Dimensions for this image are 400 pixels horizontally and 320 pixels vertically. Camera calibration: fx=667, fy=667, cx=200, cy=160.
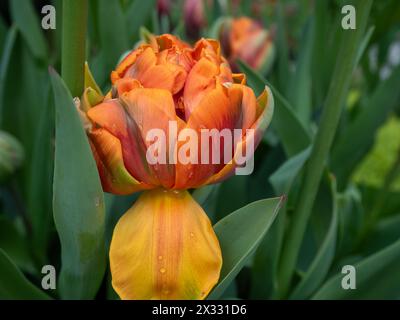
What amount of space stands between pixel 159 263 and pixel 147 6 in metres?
0.41

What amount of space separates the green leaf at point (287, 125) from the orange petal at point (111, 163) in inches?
8.9

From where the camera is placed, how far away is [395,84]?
0.83m

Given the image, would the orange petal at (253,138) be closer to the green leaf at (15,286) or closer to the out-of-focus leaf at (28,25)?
the green leaf at (15,286)

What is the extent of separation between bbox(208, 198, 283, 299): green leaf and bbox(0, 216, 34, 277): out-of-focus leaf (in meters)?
0.34

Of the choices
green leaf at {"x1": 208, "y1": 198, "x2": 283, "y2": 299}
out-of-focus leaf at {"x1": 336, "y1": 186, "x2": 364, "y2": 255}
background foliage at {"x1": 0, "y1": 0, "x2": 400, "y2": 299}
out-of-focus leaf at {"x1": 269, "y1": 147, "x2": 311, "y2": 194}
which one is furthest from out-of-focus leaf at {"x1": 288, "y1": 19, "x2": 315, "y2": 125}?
green leaf at {"x1": 208, "y1": 198, "x2": 283, "y2": 299}

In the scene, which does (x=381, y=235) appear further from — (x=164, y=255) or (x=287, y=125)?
(x=164, y=255)

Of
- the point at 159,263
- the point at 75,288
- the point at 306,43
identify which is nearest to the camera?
the point at 159,263

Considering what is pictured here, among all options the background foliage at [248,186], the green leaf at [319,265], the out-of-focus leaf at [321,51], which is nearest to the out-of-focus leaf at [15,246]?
the background foliage at [248,186]

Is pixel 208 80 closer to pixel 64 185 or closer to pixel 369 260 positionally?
pixel 64 185

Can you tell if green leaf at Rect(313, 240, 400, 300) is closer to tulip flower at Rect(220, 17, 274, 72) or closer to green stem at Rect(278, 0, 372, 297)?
green stem at Rect(278, 0, 372, 297)

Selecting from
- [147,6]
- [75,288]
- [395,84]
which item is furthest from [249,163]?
[395,84]

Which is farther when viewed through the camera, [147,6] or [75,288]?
[147,6]

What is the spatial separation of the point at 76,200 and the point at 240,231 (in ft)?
0.37
